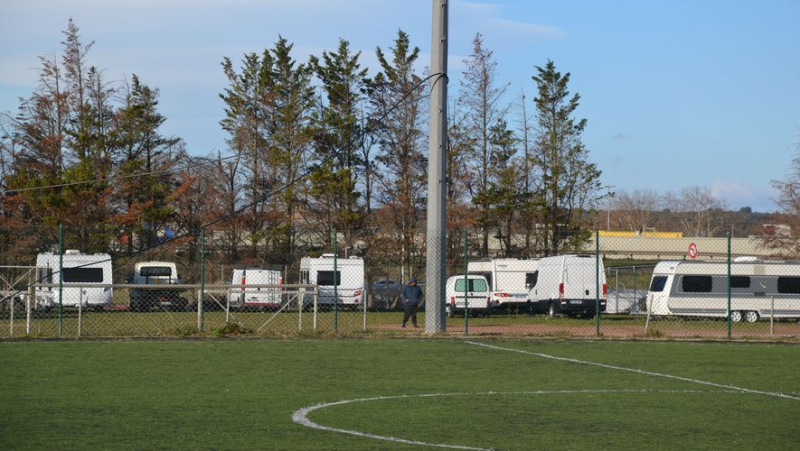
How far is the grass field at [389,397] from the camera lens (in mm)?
8758

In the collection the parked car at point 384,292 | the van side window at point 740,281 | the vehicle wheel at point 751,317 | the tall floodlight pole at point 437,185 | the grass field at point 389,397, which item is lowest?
the vehicle wheel at point 751,317

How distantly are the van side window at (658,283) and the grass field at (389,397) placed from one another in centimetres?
1691

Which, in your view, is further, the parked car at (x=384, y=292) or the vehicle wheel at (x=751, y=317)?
the parked car at (x=384, y=292)

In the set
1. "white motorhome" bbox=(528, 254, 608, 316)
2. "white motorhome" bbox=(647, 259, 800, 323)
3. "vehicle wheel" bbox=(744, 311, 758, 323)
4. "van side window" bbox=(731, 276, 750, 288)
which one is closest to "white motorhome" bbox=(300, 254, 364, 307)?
"white motorhome" bbox=(528, 254, 608, 316)

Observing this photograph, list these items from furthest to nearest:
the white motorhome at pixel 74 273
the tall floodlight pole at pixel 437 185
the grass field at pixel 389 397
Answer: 1. the white motorhome at pixel 74 273
2. the tall floodlight pole at pixel 437 185
3. the grass field at pixel 389 397

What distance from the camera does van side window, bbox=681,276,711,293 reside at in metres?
34.5

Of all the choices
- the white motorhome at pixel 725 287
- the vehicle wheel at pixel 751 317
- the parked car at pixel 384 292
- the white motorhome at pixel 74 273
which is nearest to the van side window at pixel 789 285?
the white motorhome at pixel 725 287

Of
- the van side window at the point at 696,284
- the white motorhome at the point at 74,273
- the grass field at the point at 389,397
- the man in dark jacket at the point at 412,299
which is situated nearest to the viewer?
the grass field at the point at 389,397

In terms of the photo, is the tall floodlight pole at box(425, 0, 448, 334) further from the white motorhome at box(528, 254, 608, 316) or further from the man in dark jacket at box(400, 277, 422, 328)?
the white motorhome at box(528, 254, 608, 316)

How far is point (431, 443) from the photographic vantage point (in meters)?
8.50

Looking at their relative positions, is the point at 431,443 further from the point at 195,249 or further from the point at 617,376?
the point at 195,249

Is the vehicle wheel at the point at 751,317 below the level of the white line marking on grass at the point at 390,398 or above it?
below

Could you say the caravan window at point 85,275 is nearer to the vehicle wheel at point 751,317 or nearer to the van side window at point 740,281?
the van side window at point 740,281

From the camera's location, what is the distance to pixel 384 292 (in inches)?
1569
